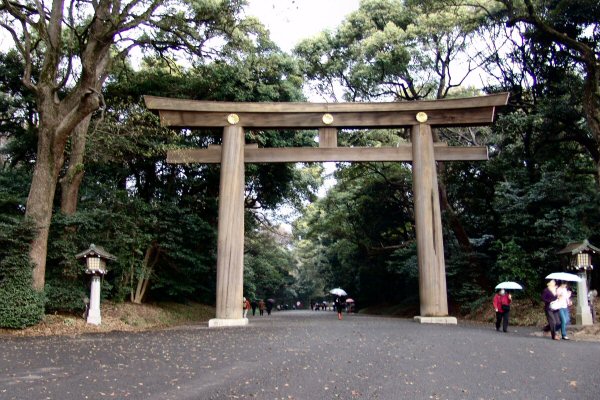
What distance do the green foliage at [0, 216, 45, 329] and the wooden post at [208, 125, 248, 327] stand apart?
14.1 ft

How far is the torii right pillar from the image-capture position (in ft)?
46.3

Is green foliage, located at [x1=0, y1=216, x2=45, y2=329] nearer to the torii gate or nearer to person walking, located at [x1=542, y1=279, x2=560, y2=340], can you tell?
the torii gate

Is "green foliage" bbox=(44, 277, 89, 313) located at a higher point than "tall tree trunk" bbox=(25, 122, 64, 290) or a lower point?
lower

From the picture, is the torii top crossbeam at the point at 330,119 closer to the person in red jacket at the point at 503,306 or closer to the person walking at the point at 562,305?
the person in red jacket at the point at 503,306

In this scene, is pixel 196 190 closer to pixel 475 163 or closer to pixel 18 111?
pixel 18 111

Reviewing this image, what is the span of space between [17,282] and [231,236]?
5309 mm

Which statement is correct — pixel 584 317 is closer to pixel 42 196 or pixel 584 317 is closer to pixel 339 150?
pixel 339 150

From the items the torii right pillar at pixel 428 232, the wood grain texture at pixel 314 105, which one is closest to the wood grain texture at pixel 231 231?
the wood grain texture at pixel 314 105

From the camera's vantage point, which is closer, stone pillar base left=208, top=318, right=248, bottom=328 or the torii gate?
A: stone pillar base left=208, top=318, right=248, bottom=328

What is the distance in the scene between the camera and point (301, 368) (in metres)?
6.73

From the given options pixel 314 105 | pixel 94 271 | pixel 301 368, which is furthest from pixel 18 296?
pixel 314 105

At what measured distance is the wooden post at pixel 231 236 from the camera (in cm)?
1365

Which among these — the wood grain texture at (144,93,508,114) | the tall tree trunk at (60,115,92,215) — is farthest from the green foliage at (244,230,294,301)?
the wood grain texture at (144,93,508,114)

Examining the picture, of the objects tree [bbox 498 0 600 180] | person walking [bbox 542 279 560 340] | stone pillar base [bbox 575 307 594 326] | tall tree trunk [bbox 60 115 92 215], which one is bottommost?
stone pillar base [bbox 575 307 594 326]
